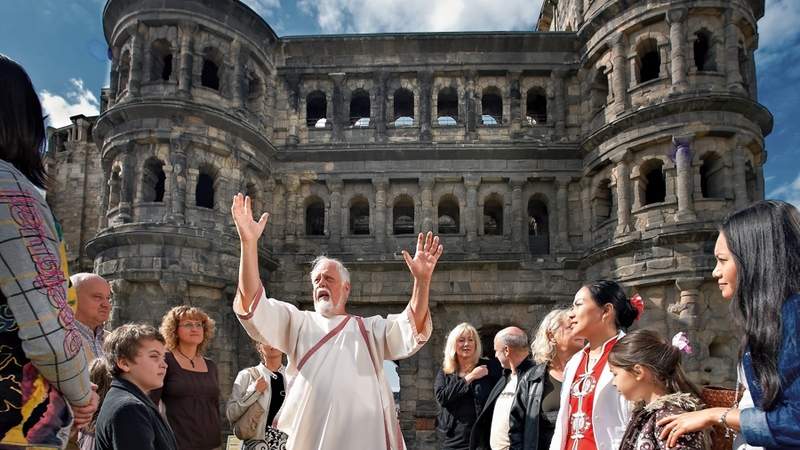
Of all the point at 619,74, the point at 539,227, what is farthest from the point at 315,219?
the point at 619,74

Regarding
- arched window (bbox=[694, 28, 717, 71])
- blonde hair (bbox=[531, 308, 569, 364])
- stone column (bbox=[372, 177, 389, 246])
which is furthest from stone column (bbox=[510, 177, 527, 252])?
blonde hair (bbox=[531, 308, 569, 364])

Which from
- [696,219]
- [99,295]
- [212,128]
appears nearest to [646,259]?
[696,219]

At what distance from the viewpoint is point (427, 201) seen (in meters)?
19.2

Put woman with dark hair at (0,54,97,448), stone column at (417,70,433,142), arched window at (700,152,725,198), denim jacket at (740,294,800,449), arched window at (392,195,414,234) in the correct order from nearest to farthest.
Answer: woman with dark hair at (0,54,97,448)
denim jacket at (740,294,800,449)
arched window at (700,152,725,198)
stone column at (417,70,433,142)
arched window at (392,195,414,234)

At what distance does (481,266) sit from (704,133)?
6530 millimetres

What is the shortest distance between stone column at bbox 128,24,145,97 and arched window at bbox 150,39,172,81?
0.98 ft

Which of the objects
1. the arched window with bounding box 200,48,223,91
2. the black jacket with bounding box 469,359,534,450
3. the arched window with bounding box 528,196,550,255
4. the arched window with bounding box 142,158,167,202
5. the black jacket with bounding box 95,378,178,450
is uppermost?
the arched window with bounding box 200,48,223,91

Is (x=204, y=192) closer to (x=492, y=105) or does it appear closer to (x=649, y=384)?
(x=492, y=105)

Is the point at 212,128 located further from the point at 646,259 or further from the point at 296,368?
the point at 296,368

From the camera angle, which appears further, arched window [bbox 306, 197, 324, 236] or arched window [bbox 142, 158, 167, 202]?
arched window [bbox 306, 197, 324, 236]

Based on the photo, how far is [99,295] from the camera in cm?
519

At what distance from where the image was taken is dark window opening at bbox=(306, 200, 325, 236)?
20.5 metres

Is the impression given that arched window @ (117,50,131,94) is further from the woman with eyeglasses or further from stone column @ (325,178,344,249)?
the woman with eyeglasses

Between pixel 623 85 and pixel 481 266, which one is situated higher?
pixel 623 85
